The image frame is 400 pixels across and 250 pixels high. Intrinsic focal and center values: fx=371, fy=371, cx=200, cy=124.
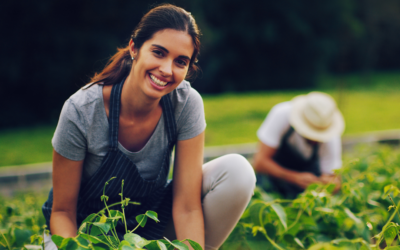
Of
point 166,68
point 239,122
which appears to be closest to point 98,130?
point 166,68

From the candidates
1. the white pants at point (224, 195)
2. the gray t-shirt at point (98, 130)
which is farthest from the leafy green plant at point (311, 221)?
the gray t-shirt at point (98, 130)

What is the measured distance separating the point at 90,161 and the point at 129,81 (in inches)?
15.7

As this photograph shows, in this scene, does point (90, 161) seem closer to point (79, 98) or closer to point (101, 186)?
point (101, 186)

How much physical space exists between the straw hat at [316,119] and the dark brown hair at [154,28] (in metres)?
1.46

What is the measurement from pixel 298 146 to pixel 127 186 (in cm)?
182

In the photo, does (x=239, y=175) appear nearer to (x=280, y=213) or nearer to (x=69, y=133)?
(x=280, y=213)

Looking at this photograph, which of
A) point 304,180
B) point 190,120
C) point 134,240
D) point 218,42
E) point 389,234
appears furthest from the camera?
point 218,42

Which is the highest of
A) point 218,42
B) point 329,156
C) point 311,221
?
point 311,221

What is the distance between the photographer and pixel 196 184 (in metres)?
1.72

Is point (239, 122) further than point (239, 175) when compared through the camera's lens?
Yes

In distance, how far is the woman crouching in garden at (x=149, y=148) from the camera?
62.3 inches

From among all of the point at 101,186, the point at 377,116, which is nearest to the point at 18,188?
the point at 101,186

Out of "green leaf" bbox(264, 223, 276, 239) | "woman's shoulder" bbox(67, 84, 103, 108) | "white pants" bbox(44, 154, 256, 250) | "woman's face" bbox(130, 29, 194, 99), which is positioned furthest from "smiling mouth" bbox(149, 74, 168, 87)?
"green leaf" bbox(264, 223, 276, 239)

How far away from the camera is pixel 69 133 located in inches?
60.3
